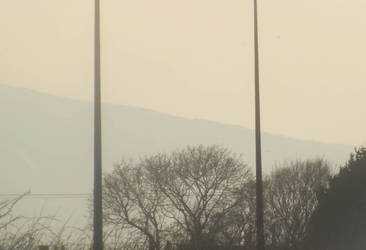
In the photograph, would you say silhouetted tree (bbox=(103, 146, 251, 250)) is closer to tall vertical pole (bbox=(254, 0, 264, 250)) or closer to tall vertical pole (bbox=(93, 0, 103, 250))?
tall vertical pole (bbox=(254, 0, 264, 250))

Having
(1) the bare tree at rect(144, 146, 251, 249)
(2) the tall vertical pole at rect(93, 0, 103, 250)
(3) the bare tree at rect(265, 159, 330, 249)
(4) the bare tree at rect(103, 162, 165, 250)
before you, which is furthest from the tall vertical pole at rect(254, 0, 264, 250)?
(3) the bare tree at rect(265, 159, 330, 249)

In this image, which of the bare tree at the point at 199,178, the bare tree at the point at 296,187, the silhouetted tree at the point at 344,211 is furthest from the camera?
the bare tree at the point at 296,187

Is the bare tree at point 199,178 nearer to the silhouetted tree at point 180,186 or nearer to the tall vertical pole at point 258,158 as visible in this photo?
the silhouetted tree at point 180,186

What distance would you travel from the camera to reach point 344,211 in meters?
43.2

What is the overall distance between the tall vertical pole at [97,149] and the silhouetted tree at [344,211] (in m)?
25.3

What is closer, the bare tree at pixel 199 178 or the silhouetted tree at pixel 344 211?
the silhouetted tree at pixel 344 211

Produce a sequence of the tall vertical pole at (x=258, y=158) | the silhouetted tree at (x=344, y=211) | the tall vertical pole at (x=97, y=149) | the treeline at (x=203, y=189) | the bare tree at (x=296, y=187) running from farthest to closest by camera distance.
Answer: the bare tree at (x=296, y=187) < the treeline at (x=203, y=189) < the silhouetted tree at (x=344, y=211) < the tall vertical pole at (x=258, y=158) < the tall vertical pole at (x=97, y=149)

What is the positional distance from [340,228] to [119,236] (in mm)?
25416

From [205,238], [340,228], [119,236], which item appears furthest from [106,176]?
[119,236]

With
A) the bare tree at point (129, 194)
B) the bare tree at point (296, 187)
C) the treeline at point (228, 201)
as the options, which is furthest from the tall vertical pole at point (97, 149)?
the bare tree at point (296, 187)

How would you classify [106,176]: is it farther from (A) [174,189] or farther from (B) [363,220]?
(B) [363,220]

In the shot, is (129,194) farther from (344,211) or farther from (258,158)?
(258,158)

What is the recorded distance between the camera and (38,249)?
1639 centimetres

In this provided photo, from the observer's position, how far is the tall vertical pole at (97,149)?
638 inches
